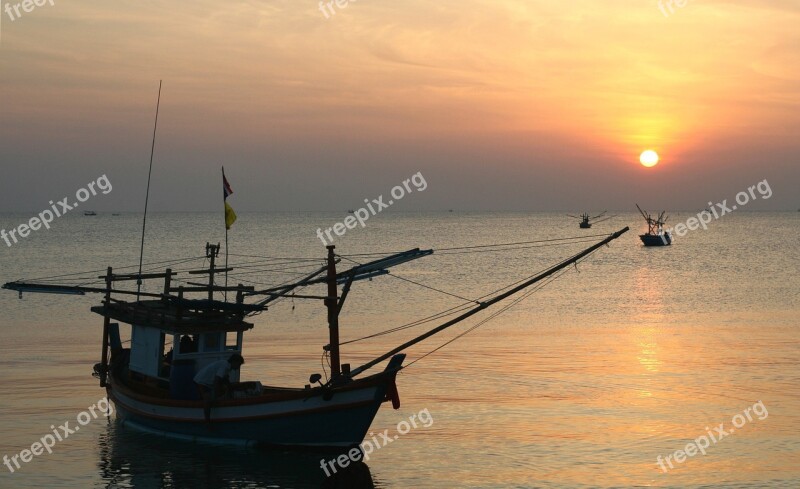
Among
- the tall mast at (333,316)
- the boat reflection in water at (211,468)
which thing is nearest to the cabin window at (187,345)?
the boat reflection in water at (211,468)

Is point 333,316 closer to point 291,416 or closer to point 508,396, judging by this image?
point 291,416

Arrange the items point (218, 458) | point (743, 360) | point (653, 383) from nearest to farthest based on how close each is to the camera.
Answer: point (218, 458) < point (653, 383) < point (743, 360)

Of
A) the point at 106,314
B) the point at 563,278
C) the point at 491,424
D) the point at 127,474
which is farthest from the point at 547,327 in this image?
the point at 563,278

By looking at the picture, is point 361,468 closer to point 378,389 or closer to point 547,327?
point 378,389

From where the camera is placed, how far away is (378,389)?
78.0 feet

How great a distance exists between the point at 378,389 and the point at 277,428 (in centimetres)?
326

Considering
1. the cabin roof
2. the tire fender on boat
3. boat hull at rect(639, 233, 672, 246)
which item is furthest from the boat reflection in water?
boat hull at rect(639, 233, 672, 246)
